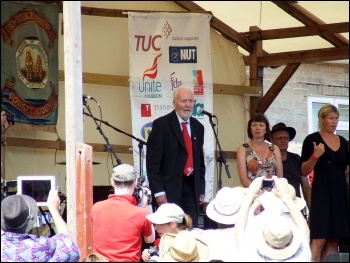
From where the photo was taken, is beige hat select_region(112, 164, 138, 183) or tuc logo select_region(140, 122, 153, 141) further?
tuc logo select_region(140, 122, 153, 141)

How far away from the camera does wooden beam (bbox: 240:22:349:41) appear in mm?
10174

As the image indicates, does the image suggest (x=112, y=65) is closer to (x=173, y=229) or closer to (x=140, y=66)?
(x=140, y=66)

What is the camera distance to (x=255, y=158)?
27.1ft

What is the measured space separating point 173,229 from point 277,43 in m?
5.10

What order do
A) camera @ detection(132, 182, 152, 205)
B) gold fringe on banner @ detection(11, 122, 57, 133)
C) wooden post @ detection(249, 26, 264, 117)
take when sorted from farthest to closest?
wooden post @ detection(249, 26, 264, 117)
gold fringe on banner @ detection(11, 122, 57, 133)
camera @ detection(132, 182, 152, 205)

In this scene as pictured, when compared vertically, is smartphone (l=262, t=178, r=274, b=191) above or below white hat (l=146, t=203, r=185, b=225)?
above

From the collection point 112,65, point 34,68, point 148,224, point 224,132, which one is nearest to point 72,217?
point 148,224

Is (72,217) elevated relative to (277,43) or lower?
lower

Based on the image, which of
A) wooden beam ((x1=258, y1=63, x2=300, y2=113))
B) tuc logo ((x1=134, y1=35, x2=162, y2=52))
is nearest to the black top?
tuc logo ((x1=134, y1=35, x2=162, y2=52))

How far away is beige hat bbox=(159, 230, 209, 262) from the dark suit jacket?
2002 mm

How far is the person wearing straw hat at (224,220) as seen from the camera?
5.89m

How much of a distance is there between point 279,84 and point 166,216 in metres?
4.95

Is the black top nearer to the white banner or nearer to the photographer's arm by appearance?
the photographer's arm

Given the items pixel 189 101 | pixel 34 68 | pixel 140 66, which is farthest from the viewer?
pixel 140 66
